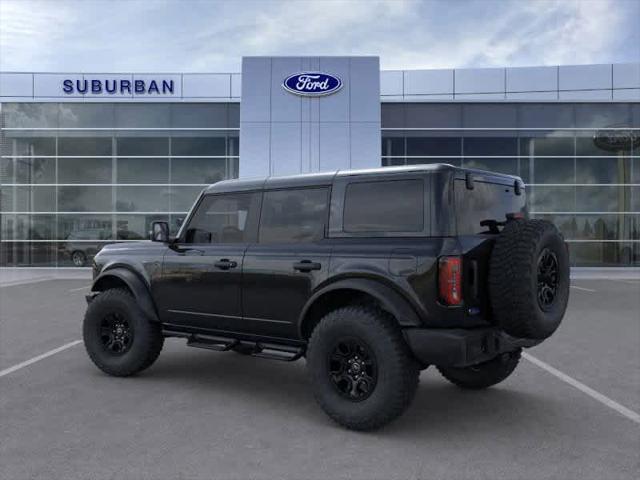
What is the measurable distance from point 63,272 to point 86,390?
63.7 ft

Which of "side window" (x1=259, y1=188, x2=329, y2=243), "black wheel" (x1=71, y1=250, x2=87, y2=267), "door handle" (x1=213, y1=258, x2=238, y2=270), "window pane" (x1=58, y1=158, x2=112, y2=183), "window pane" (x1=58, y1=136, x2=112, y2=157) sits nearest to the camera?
"side window" (x1=259, y1=188, x2=329, y2=243)

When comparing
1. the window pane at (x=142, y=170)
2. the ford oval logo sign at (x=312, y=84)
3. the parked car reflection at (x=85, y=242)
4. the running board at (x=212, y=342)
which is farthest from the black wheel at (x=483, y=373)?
the window pane at (x=142, y=170)

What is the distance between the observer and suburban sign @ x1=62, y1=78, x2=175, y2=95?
2448 centimetres

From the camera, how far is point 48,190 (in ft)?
80.9

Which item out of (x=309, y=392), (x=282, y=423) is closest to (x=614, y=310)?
(x=309, y=392)

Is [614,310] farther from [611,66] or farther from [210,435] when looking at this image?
[611,66]

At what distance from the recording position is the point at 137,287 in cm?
607

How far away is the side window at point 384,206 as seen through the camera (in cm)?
446

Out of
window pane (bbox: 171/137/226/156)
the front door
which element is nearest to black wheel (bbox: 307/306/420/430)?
the front door

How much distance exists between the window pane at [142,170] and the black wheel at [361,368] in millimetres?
21298

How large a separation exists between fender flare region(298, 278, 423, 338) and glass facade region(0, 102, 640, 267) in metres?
20.5

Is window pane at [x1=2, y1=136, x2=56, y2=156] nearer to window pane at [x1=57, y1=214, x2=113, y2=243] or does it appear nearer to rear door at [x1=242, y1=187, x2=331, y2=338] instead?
window pane at [x1=57, y1=214, x2=113, y2=243]

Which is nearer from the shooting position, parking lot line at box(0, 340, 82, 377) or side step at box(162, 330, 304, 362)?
side step at box(162, 330, 304, 362)

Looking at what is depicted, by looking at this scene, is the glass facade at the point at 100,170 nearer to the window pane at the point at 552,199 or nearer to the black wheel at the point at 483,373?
the window pane at the point at 552,199
